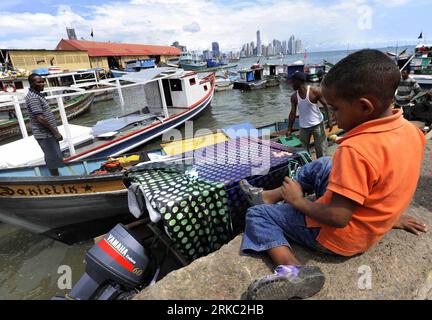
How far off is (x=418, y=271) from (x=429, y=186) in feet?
5.80

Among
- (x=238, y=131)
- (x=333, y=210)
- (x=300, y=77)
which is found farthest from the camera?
(x=238, y=131)

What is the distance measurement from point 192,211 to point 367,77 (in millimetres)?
1695

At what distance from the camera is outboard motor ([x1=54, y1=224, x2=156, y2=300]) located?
2.35 meters

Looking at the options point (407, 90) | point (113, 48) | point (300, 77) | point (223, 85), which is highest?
point (113, 48)

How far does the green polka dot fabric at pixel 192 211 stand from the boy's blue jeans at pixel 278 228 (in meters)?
0.48

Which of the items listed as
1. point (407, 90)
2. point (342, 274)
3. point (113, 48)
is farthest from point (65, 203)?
point (113, 48)

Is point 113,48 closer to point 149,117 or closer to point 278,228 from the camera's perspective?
point 149,117

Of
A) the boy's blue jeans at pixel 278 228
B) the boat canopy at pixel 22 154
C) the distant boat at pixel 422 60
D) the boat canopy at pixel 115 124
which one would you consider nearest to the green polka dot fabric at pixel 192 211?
the boy's blue jeans at pixel 278 228

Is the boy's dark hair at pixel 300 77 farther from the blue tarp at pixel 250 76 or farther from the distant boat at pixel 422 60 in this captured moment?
the blue tarp at pixel 250 76

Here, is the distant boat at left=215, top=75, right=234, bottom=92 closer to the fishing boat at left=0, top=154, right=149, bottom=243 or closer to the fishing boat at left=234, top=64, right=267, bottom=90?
the fishing boat at left=234, top=64, right=267, bottom=90

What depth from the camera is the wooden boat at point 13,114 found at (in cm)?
1443

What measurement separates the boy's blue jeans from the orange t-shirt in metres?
0.28

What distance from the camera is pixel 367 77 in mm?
1455

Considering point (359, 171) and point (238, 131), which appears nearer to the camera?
point (359, 171)
